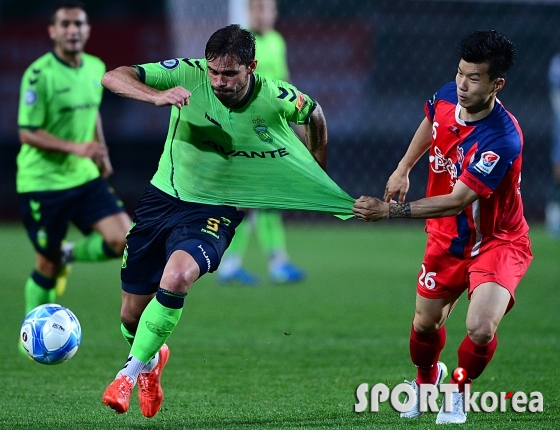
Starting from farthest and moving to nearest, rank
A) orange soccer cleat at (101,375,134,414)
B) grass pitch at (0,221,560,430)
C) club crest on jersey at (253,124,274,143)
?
club crest on jersey at (253,124,274,143), grass pitch at (0,221,560,430), orange soccer cleat at (101,375,134,414)

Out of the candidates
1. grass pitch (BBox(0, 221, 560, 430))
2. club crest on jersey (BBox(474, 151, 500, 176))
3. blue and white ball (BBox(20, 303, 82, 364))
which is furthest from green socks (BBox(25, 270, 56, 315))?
club crest on jersey (BBox(474, 151, 500, 176))

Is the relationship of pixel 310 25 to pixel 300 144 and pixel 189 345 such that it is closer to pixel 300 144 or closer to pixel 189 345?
pixel 189 345

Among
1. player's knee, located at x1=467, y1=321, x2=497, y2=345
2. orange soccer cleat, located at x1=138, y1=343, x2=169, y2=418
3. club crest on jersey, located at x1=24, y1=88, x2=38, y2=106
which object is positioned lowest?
orange soccer cleat, located at x1=138, y1=343, x2=169, y2=418

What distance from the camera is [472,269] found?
4.83 meters

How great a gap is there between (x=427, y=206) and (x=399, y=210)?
0.14m

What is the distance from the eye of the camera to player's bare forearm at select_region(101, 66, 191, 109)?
4.43 meters

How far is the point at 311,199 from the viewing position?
527 centimetres

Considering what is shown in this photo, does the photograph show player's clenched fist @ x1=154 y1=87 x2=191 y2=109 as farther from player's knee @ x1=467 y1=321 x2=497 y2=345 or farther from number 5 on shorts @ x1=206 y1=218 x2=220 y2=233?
player's knee @ x1=467 y1=321 x2=497 y2=345

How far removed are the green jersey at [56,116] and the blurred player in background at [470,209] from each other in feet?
10.2

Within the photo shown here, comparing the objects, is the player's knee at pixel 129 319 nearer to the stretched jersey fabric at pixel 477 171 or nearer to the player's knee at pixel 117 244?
the stretched jersey fabric at pixel 477 171

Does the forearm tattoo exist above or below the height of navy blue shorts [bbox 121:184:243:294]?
above

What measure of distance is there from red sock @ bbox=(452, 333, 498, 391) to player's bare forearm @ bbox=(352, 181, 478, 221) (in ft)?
2.07

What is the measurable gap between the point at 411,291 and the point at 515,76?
6.50 meters

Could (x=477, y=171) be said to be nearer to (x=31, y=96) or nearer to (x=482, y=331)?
(x=482, y=331)
